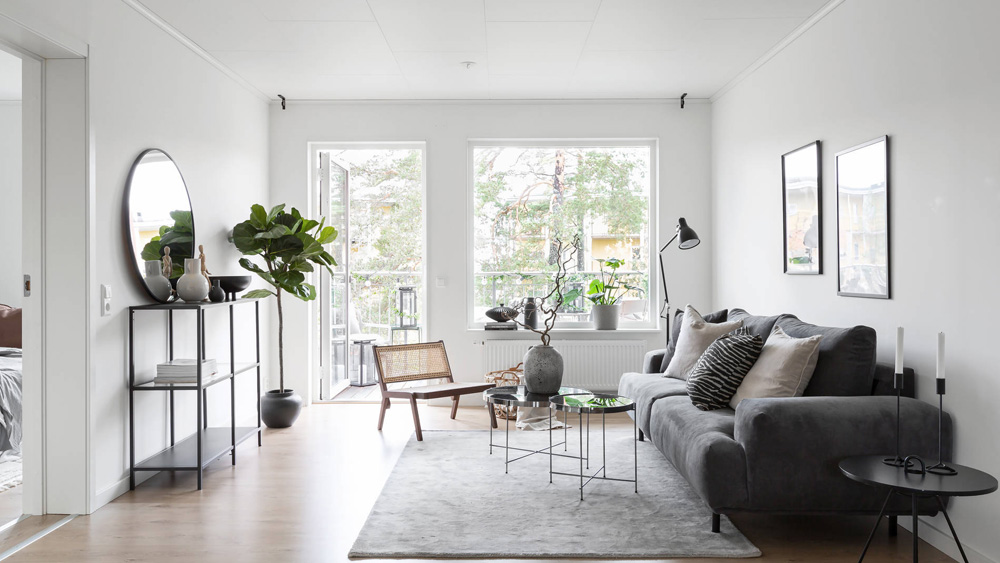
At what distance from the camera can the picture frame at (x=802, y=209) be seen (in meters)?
4.02

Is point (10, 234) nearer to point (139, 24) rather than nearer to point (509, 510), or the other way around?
point (139, 24)

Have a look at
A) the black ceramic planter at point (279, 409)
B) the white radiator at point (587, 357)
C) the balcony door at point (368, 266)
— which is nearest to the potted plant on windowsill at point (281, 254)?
the black ceramic planter at point (279, 409)

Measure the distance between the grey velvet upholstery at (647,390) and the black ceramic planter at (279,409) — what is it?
8.26ft

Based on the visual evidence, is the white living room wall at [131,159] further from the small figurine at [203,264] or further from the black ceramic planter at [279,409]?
the black ceramic planter at [279,409]

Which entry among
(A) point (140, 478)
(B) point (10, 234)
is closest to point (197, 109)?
(A) point (140, 478)

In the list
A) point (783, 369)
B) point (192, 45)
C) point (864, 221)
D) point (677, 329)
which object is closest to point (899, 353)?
point (783, 369)

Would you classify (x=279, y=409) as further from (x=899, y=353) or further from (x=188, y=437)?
(x=899, y=353)

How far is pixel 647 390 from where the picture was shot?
13.8 ft

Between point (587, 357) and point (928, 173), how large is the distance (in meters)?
3.38

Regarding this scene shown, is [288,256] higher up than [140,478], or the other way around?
[288,256]

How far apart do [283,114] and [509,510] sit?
4234 mm

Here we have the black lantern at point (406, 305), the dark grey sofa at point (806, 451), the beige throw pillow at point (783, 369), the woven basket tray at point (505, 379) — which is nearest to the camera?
the dark grey sofa at point (806, 451)

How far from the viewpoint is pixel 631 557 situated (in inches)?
111

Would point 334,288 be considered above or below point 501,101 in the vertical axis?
below
